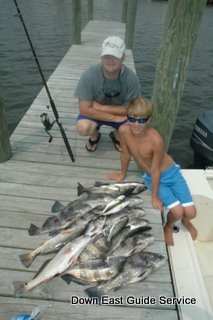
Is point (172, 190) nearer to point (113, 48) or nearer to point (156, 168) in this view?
point (156, 168)

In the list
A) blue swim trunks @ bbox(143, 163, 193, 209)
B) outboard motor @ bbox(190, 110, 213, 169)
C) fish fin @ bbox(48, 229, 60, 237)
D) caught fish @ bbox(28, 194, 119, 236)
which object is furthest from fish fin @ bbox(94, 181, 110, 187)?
outboard motor @ bbox(190, 110, 213, 169)

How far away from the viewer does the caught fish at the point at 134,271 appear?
9.22ft

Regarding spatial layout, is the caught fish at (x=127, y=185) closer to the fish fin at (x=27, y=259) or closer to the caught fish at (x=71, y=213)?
the caught fish at (x=71, y=213)

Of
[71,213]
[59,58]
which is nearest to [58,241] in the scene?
[71,213]

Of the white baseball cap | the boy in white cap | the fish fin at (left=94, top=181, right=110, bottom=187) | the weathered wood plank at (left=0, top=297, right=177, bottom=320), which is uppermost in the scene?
the white baseball cap

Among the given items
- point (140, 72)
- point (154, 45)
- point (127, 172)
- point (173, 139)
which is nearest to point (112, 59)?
point (127, 172)

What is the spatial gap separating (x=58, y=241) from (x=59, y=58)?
1249 cm

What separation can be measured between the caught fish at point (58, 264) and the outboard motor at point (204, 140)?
3834mm

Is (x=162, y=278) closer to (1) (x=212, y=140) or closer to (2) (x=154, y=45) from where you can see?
(1) (x=212, y=140)

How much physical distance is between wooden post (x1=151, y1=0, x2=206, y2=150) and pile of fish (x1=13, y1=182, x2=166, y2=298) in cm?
123

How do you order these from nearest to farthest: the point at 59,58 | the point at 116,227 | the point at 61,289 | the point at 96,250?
the point at 61,289 → the point at 96,250 → the point at 116,227 → the point at 59,58

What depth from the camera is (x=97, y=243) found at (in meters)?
3.14

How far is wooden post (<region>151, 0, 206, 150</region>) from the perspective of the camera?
2992 mm

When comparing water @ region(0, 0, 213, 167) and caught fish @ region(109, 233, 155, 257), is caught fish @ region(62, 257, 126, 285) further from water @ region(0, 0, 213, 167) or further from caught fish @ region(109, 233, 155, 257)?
water @ region(0, 0, 213, 167)
